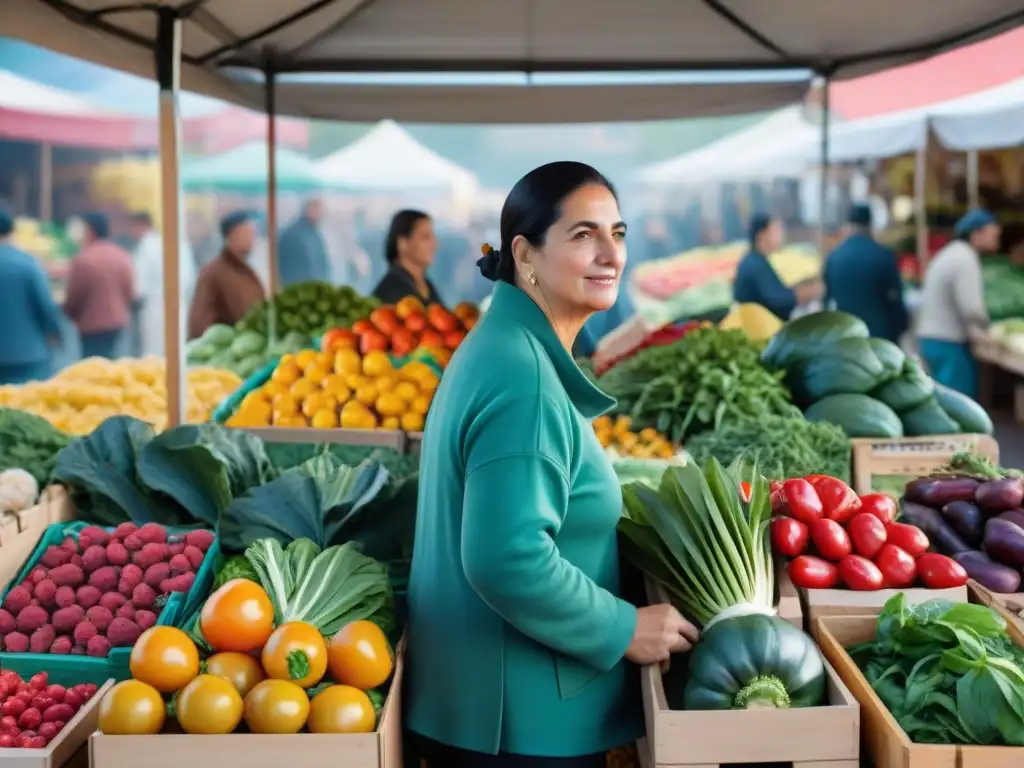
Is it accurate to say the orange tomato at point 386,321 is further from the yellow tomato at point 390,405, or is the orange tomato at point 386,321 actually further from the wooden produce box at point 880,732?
the wooden produce box at point 880,732

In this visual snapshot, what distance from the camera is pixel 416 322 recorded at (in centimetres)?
548

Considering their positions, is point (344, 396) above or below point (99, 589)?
above

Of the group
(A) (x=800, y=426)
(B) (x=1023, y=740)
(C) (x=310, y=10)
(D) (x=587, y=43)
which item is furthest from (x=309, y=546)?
(D) (x=587, y=43)

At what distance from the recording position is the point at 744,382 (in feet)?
15.7

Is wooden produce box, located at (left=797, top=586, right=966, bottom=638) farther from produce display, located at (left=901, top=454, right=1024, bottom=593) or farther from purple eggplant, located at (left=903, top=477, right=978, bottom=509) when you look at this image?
purple eggplant, located at (left=903, top=477, right=978, bottom=509)

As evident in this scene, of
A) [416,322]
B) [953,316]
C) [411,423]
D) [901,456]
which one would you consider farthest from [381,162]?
[901,456]

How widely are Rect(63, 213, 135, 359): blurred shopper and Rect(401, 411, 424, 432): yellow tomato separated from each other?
21.4 feet

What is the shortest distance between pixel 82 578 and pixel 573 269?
1.91 metres

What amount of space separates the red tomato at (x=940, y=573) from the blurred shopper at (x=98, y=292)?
9.03 metres

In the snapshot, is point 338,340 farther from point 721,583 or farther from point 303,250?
point 303,250

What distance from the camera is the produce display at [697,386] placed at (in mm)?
4676

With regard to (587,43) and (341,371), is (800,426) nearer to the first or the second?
→ (341,371)

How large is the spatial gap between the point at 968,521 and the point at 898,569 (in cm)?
60

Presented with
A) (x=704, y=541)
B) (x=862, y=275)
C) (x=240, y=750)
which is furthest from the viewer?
(x=862, y=275)
